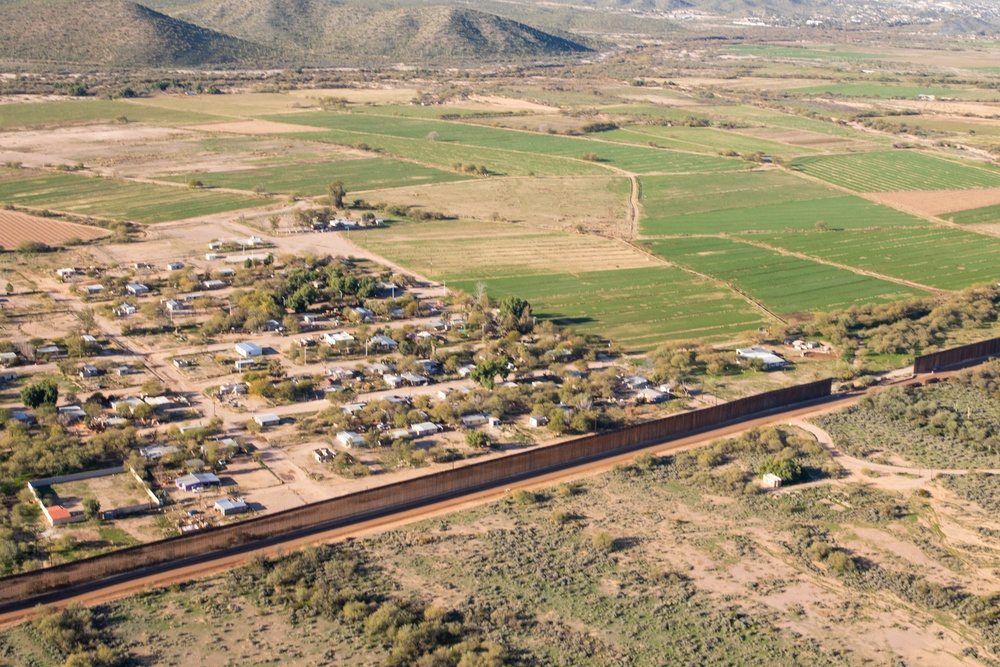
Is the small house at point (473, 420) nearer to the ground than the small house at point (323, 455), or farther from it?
nearer to the ground

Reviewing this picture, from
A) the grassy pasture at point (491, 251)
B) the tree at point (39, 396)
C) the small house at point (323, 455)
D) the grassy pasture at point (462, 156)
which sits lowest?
the small house at point (323, 455)

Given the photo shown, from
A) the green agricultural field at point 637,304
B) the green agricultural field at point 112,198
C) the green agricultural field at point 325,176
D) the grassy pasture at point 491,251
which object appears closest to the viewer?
the green agricultural field at point 637,304

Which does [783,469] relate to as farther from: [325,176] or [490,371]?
[325,176]

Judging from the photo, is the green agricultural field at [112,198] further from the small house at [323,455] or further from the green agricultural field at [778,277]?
the small house at [323,455]

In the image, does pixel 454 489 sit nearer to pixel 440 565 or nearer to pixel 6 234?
pixel 440 565

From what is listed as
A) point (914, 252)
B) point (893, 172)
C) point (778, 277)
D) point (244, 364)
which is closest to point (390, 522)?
point (244, 364)

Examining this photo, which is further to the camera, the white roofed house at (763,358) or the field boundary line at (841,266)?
the field boundary line at (841,266)

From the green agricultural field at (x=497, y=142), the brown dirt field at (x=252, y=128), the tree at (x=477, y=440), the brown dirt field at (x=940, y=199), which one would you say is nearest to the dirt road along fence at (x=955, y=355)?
the tree at (x=477, y=440)

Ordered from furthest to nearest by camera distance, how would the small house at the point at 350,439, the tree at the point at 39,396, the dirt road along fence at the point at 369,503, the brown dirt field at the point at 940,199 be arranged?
the brown dirt field at the point at 940,199 → the tree at the point at 39,396 → the small house at the point at 350,439 → the dirt road along fence at the point at 369,503
